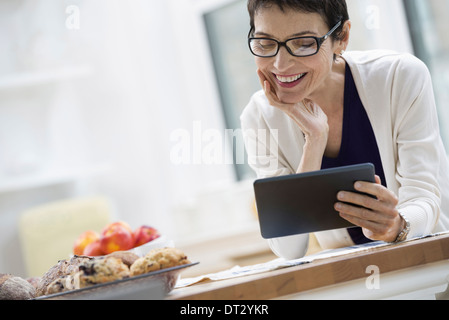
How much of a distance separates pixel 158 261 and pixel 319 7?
28.9 inches

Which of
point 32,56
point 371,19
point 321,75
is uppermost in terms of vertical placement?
point 32,56

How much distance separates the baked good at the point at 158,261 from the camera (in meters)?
0.89

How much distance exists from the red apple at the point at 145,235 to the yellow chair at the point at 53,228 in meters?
2.05

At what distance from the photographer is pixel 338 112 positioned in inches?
60.4

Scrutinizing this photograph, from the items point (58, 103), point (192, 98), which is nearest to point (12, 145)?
point (58, 103)

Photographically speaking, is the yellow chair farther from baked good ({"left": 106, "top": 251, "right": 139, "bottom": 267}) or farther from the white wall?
baked good ({"left": 106, "top": 251, "right": 139, "bottom": 267})

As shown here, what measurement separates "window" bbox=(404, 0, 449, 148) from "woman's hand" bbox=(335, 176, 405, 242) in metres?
2.07

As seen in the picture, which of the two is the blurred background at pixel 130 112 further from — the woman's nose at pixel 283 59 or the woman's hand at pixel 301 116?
the woman's nose at pixel 283 59

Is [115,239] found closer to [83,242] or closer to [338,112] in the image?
[83,242]

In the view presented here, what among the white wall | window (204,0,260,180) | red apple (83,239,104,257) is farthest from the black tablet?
window (204,0,260,180)

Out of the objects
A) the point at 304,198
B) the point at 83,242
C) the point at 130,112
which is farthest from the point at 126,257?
the point at 130,112

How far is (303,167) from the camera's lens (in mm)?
1422

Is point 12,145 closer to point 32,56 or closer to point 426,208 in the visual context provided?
point 32,56

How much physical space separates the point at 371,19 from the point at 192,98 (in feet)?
4.33
